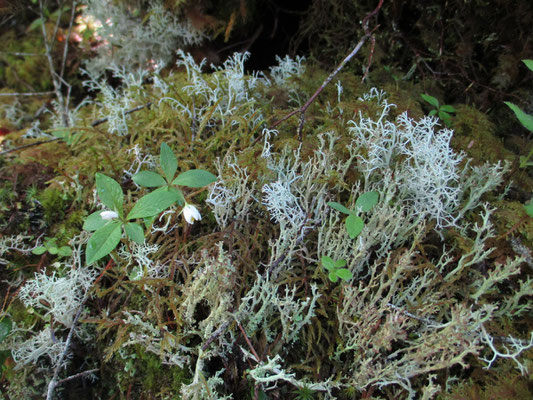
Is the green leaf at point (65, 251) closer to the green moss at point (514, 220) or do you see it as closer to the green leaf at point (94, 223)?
the green leaf at point (94, 223)

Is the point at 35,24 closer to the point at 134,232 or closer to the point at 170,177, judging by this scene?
the point at 170,177

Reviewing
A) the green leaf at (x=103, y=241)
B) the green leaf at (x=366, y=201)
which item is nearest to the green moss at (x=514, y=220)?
the green leaf at (x=366, y=201)

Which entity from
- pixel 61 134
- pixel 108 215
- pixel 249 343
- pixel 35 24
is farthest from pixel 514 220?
pixel 35 24

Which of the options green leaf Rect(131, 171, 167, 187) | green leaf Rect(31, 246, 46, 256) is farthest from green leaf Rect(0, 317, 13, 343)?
green leaf Rect(131, 171, 167, 187)

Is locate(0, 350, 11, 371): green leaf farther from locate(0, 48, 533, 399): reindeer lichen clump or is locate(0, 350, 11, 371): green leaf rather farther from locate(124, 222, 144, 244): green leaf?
locate(124, 222, 144, 244): green leaf

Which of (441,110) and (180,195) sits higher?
(441,110)

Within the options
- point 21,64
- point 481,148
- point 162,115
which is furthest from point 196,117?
point 21,64

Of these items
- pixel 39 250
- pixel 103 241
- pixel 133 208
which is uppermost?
pixel 133 208
